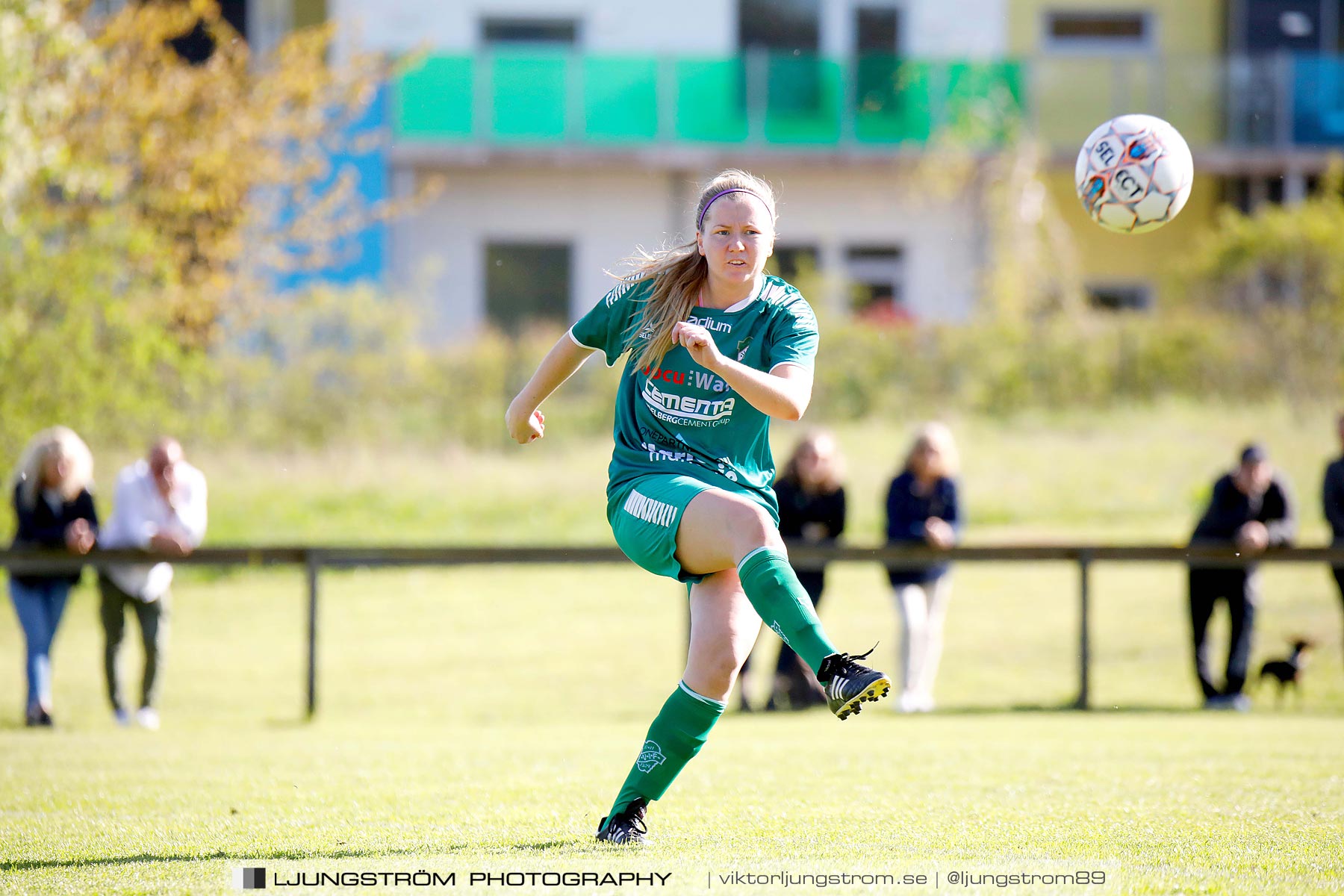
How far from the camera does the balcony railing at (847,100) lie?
21.7 metres

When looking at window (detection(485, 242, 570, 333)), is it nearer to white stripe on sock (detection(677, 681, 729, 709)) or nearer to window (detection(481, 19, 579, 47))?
window (detection(481, 19, 579, 47))

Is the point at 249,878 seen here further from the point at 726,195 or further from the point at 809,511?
→ the point at 809,511

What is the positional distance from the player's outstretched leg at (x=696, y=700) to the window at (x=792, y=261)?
1787 cm

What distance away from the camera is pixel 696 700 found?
443 cm

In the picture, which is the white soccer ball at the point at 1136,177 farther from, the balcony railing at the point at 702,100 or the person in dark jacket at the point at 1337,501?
the balcony railing at the point at 702,100

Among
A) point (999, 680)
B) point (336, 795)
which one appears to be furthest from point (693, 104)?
point (336, 795)

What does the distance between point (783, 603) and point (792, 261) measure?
18.9m

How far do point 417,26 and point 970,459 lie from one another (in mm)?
10901

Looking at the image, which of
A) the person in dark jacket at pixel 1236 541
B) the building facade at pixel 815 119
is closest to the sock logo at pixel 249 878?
the person in dark jacket at pixel 1236 541

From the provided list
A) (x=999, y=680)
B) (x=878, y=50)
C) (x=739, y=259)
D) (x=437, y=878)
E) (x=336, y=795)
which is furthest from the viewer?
(x=878, y=50)

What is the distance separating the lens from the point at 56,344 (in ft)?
48.0

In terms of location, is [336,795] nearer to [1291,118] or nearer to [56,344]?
[56,344]

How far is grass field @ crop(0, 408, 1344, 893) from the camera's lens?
4.30 m

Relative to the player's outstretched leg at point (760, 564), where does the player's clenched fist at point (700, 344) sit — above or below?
above
